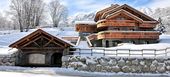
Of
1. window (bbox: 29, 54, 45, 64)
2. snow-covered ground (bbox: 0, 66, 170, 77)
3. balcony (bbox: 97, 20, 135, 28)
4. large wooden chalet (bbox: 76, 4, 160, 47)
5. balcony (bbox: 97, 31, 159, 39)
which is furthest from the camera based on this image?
balcony (bbox: 97, 20, 135, 28)

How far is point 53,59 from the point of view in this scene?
3644 cm

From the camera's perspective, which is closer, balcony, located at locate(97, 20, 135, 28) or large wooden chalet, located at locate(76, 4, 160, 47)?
large wooden chalet, located at locate(76, 4, 160, 47)

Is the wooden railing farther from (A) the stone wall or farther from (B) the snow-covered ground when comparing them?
(B) the snow-covered ground

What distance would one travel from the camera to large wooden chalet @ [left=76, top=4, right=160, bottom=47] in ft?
145

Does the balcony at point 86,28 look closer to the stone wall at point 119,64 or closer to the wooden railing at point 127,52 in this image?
the wooden railing at point 127,52

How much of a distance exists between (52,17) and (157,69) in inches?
2528

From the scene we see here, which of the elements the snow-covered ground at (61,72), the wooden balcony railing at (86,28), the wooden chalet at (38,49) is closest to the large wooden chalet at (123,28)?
the wooden balcony railing at (86,28)

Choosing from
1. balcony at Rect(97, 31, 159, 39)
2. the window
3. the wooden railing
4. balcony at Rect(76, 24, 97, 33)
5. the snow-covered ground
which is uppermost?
balcony at Rect(76, 24, 97, 33)

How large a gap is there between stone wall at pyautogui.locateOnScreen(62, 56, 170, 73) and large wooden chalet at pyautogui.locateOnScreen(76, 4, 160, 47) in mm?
11533

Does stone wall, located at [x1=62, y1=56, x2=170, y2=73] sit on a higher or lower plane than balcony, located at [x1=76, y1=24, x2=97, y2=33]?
lower

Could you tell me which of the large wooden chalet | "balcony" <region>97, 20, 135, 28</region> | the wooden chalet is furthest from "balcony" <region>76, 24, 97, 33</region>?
the wooden chalet

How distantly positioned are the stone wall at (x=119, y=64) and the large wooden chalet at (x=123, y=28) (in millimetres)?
11533

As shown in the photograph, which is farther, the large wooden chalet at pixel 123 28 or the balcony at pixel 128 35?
the large wooden chalet at pixel 123 28

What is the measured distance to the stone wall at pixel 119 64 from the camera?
31984mm
